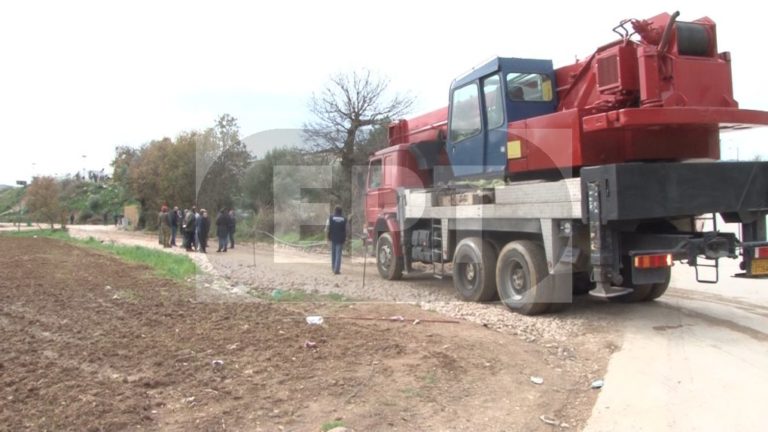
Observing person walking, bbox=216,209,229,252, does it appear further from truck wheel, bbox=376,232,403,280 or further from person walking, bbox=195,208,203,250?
truck wheel, bbox=376,232,403,280

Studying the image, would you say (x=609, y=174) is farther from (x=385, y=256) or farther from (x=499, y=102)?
(x=385, y=256)

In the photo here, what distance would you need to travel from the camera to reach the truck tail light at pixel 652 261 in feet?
23.3

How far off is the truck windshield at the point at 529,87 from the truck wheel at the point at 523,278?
2.31 metres

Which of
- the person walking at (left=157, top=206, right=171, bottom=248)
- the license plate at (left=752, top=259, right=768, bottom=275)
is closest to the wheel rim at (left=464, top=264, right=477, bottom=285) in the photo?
the license plate at (left=752, top=259, right=768, bottom=275)

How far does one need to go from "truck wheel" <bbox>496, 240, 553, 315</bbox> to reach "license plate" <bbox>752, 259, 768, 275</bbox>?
253 centimetres

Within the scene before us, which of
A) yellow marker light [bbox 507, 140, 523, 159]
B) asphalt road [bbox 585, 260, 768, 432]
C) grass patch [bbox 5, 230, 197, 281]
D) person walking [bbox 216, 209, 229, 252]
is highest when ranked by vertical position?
yellow marker light [bbox 507, 140, 523, 159]

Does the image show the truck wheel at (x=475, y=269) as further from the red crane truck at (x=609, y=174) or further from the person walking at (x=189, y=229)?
the person walking at (x=189, y=229)

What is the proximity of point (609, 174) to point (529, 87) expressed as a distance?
9.24ft

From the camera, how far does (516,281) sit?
893 centimetres

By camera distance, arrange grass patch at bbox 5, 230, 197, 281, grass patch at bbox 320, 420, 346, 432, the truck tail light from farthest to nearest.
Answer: grass patch at bbox 5, 230, 197, 281 → the truck tail light → grass patch at bbox 320, 420, 346, 432

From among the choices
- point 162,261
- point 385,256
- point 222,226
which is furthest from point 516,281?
point 222,226

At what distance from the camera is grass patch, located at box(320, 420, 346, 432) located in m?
4.38

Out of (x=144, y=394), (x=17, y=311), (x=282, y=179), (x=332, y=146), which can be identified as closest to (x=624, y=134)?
(x=144, y=394)

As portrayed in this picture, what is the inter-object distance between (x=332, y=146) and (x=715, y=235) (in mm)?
19241
